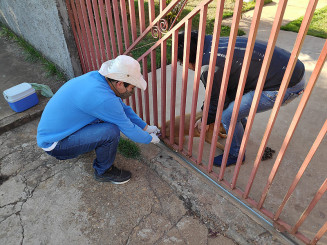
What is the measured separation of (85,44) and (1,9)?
346 centimetres

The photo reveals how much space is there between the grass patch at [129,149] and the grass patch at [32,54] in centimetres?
181

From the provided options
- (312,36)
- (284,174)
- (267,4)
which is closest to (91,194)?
(284,174)

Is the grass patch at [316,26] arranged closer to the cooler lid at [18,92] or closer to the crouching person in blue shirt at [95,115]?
the crouching person in blue shirt at [95,115]

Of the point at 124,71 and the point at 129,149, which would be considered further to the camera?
the point at 129,149

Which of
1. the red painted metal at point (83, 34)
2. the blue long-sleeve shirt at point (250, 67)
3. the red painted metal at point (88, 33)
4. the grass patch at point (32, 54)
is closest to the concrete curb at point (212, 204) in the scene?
the blue long-sleeve shirt at point (250, 67)

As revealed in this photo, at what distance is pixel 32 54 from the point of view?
4594 millimetres

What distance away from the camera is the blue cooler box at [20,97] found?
10.5ft

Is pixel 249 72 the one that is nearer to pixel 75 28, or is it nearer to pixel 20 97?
pixel 75 28

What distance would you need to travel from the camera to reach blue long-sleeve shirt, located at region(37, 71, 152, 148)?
200cm

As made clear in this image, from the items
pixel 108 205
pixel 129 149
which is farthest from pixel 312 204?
pixel 129 149

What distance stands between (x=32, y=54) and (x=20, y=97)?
5.58ft

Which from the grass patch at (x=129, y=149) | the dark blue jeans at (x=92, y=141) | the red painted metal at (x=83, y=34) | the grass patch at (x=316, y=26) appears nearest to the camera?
the dark blue jeans at (x=92, y=141)

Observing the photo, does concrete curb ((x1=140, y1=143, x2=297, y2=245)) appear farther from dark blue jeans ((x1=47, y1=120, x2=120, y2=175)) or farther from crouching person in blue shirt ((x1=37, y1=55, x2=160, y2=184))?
dark blue jeans ((x1=47, y1=120, x2=120, y2=175))

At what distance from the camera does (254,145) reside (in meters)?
3.02
